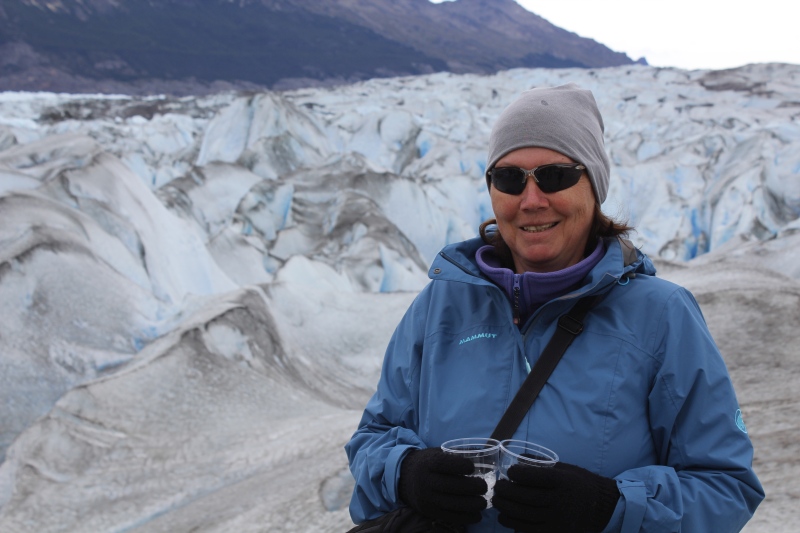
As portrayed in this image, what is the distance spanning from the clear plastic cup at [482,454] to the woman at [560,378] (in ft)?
0.09

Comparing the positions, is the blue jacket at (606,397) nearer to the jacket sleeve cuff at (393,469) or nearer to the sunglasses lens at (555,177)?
the jacket sleeve cuff at (393,469)

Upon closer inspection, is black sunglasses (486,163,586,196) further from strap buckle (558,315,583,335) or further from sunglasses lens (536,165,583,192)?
strap buckle (558,315,583,335)

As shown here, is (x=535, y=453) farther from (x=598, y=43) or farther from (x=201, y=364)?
(x=598, y=43)

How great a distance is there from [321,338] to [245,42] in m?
65.9

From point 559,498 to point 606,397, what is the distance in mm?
174

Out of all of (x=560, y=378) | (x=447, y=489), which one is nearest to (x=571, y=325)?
(x=560, y=378)

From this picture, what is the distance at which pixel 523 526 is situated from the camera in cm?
107

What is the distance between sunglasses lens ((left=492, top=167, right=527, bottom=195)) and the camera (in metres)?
1.24

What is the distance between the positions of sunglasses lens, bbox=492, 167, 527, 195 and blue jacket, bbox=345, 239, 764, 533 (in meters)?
0.16

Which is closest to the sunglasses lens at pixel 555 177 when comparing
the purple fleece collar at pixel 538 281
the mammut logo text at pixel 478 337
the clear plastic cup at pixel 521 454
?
the purple fleece collar at pixel 538 281

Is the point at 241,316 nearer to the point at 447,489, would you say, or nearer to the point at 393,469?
the point at 393,469

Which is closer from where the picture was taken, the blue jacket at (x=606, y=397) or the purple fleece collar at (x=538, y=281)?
the blue jacket at (x=606, y=397)

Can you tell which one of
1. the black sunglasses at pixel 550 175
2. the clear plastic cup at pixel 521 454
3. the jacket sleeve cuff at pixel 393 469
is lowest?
the jacket sleeve cuff at pixel 393 469

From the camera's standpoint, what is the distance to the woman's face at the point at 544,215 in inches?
48.2
